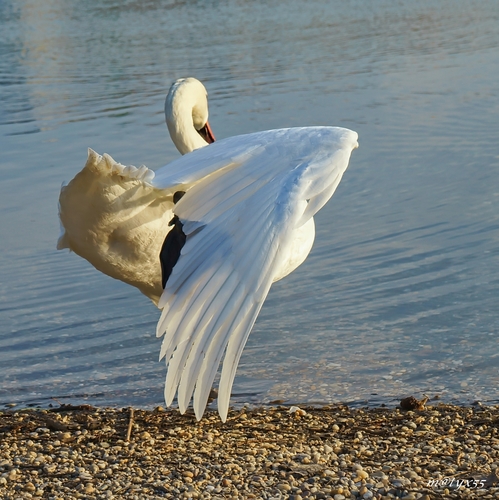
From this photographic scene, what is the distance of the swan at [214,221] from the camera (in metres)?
3.20

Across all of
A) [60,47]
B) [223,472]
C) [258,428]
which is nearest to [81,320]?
[258,428]

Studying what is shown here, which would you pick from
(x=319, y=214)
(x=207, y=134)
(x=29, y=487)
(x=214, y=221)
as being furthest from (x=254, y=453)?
(x=319, y=214)

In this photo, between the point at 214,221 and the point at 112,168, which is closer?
the point at 214,221

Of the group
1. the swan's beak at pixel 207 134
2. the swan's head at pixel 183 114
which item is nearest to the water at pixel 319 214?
the swan's beak at pixel 207 134

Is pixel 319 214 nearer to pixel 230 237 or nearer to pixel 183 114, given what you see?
pixel 183 114

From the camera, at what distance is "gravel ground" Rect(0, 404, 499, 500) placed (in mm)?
4078

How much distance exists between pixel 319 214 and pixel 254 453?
4.60 meters

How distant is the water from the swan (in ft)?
4.70

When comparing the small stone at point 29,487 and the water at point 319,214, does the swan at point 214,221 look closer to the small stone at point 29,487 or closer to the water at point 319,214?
the small stone at point 29,487

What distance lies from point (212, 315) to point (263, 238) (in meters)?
0.33

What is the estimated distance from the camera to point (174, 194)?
4773mm

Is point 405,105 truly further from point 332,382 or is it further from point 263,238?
point 263,238

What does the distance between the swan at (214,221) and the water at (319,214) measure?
4.70 ft

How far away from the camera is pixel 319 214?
29.1 feet
